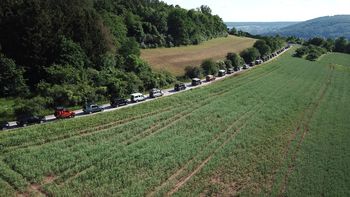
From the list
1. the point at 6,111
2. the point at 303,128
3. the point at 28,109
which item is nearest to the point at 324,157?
the point at 303,128

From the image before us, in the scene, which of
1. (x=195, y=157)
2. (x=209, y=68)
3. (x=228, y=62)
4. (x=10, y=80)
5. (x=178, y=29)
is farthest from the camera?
(x=178, y=29)

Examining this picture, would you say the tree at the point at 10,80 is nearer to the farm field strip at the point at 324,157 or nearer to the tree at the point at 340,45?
the farm field strip at the point at 324,157

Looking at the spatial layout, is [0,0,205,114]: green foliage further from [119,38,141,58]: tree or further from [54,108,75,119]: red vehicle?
[54,108,75,119]: red vehicle

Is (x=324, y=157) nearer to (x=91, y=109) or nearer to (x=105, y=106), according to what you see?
(x=91, y=109)

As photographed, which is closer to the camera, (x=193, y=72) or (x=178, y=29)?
(x=193, y=72)

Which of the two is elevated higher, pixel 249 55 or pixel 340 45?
pixel 249 55

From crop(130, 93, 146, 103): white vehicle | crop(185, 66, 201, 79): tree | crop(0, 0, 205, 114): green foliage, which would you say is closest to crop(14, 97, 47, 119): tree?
crop(0, 0, 205, 114): green foliage

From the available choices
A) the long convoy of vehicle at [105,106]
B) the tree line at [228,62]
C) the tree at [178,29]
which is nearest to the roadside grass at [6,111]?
the long convoy of vehicle at [105,106]

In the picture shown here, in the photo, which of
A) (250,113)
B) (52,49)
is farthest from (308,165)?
(52,49)
